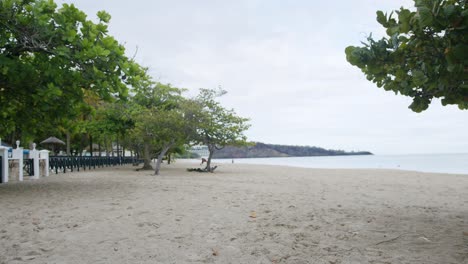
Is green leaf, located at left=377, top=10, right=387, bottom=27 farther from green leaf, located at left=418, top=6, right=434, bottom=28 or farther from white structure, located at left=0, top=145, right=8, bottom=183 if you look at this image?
white structure, located at left=0, top=145, right=8, bottom=183

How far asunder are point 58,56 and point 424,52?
7496 millimetres

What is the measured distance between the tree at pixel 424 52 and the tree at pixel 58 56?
5751 millimetres

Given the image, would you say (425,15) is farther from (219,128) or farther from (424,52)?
(219,128)

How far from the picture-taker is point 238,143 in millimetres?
21000

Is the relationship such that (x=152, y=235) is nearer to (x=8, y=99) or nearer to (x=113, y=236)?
(x=113, y=236)

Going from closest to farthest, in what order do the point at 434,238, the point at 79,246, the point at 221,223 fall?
the point at 79,246 < the point at 434,238 < the point at 221,223

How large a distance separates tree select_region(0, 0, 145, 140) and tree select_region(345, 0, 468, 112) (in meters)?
5.75

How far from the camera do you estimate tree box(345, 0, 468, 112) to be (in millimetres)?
3406

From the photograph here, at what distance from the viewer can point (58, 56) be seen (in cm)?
836

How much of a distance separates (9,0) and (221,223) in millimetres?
6643

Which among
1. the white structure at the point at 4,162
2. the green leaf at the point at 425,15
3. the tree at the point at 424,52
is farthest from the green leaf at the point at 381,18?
the white structure at the point at 4,162

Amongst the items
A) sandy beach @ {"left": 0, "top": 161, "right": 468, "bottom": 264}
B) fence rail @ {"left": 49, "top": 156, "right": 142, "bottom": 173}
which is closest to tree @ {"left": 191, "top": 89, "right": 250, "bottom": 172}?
fence rail @ {"left": 49, "top": 156, "right": 142, "bottom": 173}

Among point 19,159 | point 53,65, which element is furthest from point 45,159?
point 53,65

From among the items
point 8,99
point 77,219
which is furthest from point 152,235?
point 8,99
